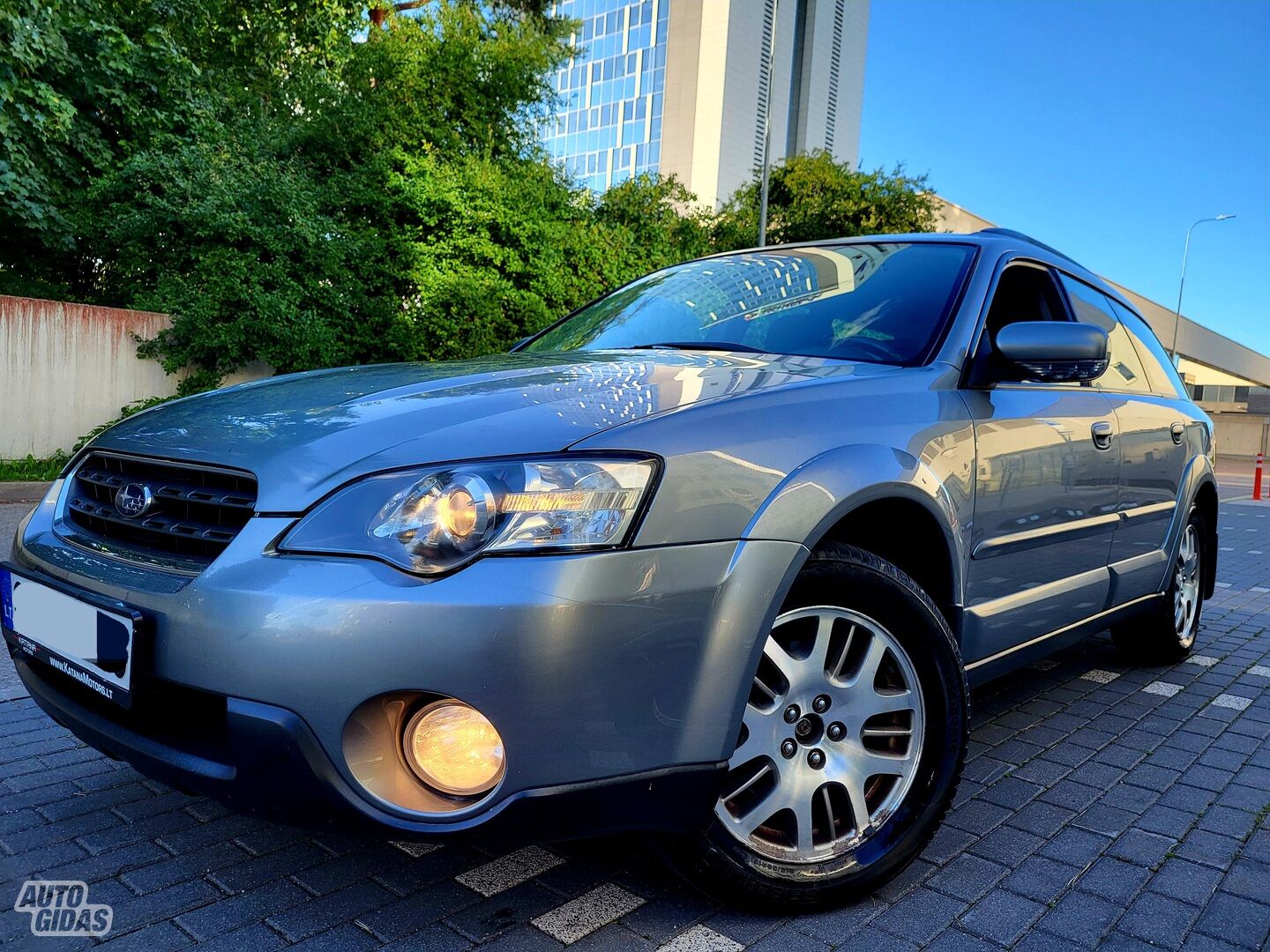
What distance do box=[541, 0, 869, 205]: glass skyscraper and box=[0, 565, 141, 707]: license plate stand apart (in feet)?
188

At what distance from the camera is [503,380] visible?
2.21 meters

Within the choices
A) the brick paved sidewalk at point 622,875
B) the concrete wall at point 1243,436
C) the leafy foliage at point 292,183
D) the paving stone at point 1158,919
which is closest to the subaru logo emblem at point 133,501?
the brick paved sidewalk at point 622,875

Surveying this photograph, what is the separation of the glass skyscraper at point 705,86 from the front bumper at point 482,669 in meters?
57.7

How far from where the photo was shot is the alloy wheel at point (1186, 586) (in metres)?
4.20

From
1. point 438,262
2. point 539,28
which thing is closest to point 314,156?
point 438,262

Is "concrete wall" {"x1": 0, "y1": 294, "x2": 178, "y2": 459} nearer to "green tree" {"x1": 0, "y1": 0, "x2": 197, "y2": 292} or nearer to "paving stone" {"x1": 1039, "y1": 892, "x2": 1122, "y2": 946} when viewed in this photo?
"green tree" {"x1": 0, "y1": 0, "x2": 197, "y2": 292}

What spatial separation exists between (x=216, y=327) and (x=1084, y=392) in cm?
1112

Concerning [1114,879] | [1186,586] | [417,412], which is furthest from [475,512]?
[1186,586]

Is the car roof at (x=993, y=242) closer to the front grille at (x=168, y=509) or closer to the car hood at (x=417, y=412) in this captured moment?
the car hood at (x=417, y=412)

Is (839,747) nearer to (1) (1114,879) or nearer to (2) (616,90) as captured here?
(1) (1114,879)

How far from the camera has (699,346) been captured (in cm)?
284

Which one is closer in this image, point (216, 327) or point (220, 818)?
point (220, 818)

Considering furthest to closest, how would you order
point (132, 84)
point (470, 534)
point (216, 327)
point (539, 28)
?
point (539, 28) < point (132, 84) < point (216, 327) < point (470, 534)

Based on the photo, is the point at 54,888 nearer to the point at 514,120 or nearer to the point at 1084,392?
the point at 1084,392
